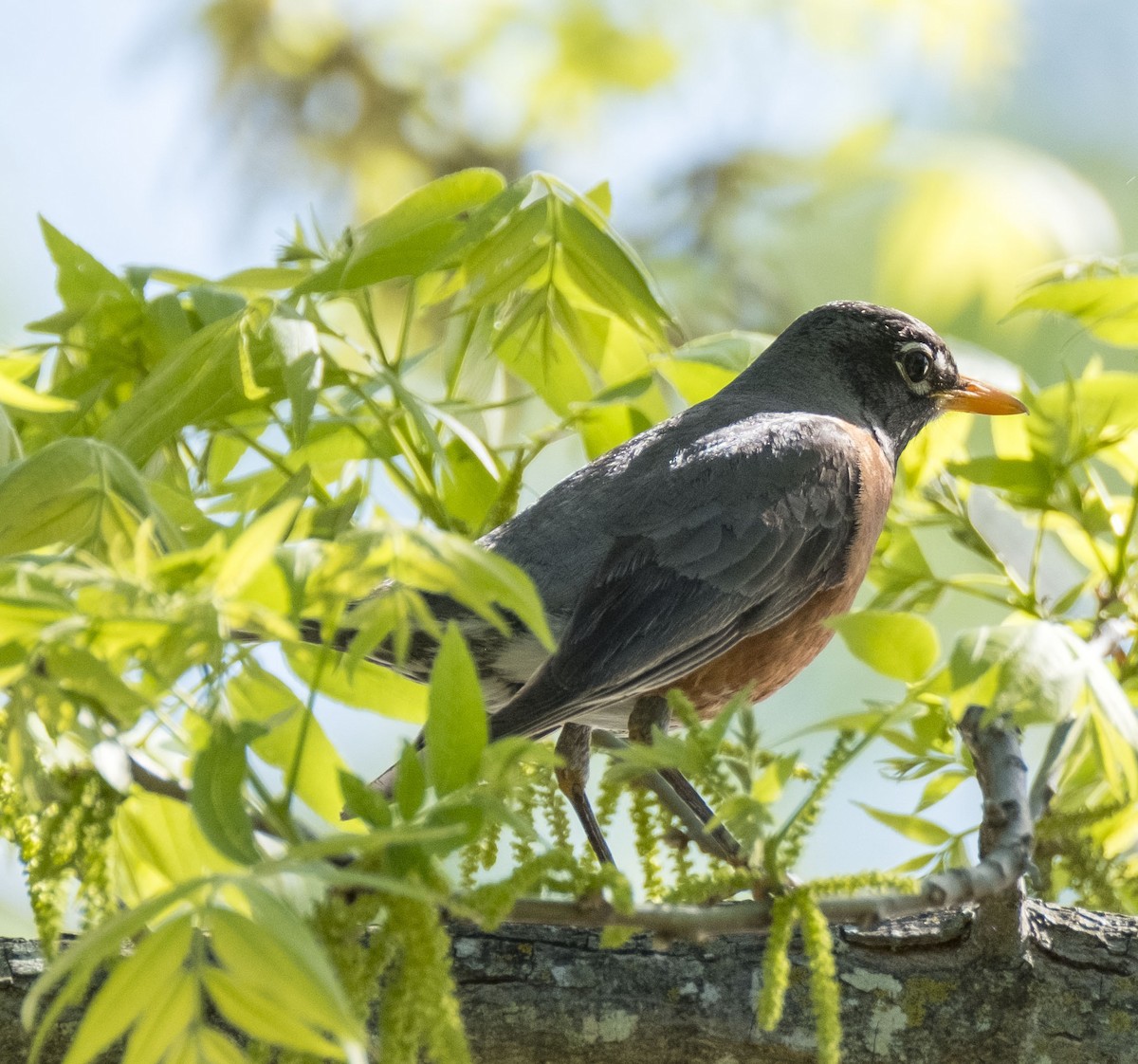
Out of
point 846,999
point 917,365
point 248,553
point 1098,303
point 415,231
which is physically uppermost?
point 415,231

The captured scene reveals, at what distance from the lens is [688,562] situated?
191cm

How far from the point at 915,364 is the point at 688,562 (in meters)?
0.88

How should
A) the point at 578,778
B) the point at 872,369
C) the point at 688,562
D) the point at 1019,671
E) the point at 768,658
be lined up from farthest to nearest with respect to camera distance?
the point at 872,369 → the point at 578,778 → the point at 768,658 → the point at 688,562 → the point at 1019,671

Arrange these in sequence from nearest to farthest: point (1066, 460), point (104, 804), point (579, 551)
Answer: point (104, 804) < point (1066, 460) < point (579, 551)

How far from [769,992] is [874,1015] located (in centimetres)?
71

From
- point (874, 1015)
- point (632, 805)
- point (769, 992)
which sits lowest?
point (874, 1015)

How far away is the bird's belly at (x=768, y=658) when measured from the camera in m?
1.99

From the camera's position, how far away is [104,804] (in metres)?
1.00

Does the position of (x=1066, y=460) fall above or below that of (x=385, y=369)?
below

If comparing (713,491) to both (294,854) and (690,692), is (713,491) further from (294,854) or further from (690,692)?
(294,854)

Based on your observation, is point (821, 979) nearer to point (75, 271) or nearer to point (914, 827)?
point (914, 827)

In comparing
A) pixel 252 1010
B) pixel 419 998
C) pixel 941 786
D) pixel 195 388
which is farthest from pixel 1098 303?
pixel 252 1010

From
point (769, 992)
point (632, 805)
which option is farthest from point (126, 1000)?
point (632, 805)

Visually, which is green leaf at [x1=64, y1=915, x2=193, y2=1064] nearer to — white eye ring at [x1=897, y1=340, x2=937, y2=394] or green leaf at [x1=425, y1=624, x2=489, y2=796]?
green leaf at [x1=425, y1=624, x2=489, y2=796]
